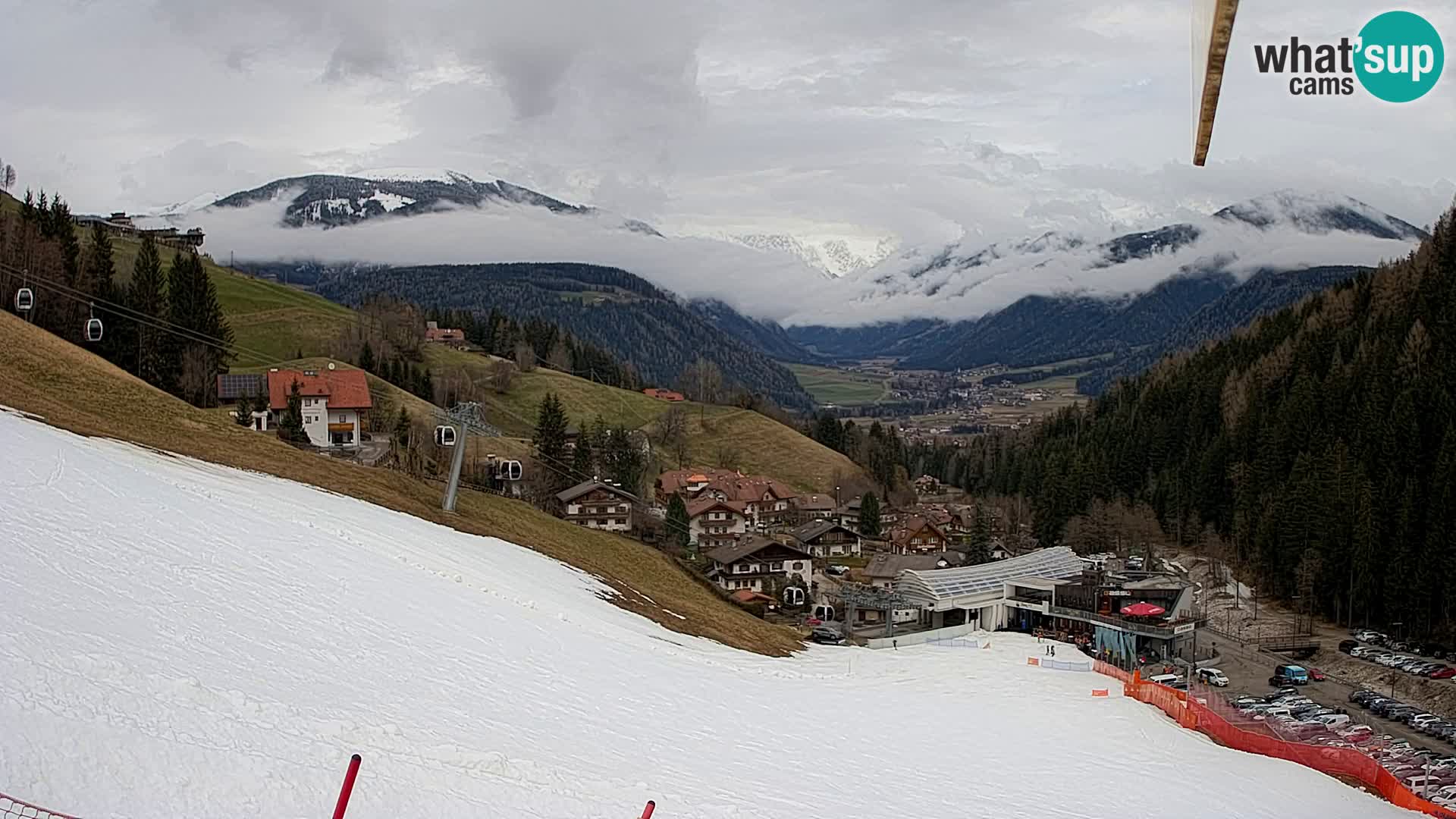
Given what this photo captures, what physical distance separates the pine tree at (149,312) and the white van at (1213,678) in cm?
5521

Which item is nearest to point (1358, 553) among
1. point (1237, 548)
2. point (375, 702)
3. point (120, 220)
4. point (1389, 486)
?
point (1389, 486)

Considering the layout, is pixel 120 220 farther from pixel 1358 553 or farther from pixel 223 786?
pixel 223 786

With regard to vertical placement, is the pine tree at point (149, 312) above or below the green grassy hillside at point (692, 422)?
above

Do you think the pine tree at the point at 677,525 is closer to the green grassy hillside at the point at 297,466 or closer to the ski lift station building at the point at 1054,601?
the ski lift station building at the point at 1054,601

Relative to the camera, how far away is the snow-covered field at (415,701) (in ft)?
34.1

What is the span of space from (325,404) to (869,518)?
4854 centimetres

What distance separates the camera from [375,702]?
44.4 feet

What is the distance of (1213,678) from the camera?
4469 cm

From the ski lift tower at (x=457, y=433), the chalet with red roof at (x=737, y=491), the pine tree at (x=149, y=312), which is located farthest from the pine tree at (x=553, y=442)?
the ski lift tower at (x=457, y=433)

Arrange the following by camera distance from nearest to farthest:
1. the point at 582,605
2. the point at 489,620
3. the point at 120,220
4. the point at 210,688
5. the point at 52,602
A: the point at 210,688, the point at 52,602, the point at 489,620, the point at 582,605, the point at 120,220

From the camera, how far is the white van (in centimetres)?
4412

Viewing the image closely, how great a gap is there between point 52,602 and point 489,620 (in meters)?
Answer: 8.55

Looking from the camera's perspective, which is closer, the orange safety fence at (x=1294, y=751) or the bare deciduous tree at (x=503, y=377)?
the orange safety fence at (x=1294, y=751)

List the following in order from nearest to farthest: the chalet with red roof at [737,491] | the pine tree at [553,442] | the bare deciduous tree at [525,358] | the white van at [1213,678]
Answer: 1. the white van at [1213,678]
2. the pine tree at [553,442]
3. the chalet with red roof at [737,491]
4. the bare deciduous tree at [525,358]
